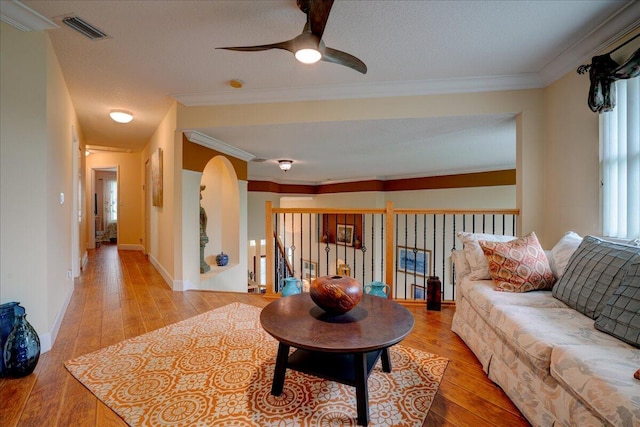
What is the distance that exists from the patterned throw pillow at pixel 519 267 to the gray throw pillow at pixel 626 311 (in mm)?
578

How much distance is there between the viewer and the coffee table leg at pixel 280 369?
1526 millimetres

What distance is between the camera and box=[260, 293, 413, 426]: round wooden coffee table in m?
1.28

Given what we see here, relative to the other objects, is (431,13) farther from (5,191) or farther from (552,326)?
(5,191)

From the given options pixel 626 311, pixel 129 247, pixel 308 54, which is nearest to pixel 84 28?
pixel 308 54

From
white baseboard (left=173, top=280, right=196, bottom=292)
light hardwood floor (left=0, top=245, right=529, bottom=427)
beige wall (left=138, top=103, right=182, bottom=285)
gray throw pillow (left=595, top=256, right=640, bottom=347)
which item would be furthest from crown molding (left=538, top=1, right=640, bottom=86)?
white baseboard (left=173, top=280, right=196, bottom=292)

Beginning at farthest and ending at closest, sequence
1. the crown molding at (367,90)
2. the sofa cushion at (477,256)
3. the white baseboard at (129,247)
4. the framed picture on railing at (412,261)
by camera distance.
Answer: the framed picture on railing at (412,261), the white baseboard at (129,247), the crown molding at (367,90), the sofa cushion at (477,256)

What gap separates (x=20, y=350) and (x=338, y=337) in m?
1.97

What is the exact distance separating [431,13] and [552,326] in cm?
205

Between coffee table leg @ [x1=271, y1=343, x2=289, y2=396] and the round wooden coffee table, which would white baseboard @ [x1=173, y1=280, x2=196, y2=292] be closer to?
the round wooden coffee table

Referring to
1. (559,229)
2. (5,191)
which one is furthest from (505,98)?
→ (5,191)

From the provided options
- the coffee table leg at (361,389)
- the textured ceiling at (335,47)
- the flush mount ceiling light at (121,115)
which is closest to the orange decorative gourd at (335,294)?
the coffee table leg at (361,389)

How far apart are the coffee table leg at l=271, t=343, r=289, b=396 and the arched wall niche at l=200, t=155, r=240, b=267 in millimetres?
3610

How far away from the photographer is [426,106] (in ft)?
9.95

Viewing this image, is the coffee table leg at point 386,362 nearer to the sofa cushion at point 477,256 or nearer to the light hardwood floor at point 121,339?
the light hardwood floor at point 121,339
